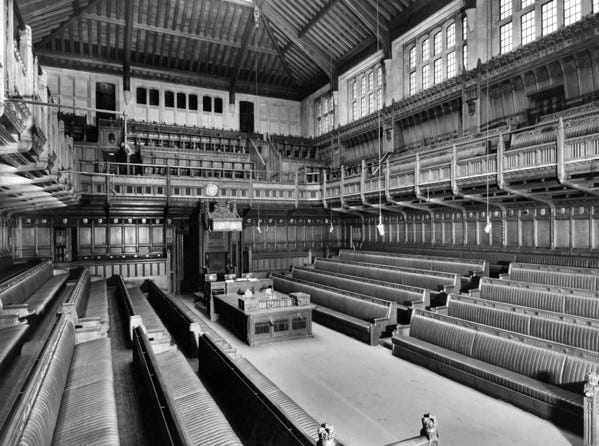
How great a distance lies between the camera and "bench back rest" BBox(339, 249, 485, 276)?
1094 cm

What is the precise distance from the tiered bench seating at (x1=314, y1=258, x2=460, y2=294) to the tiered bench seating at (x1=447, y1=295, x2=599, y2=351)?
155 centimetres

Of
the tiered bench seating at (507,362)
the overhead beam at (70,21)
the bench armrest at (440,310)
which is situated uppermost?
the overhead beam at (70,21)

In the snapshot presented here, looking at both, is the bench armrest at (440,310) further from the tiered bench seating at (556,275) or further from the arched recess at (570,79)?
the arched recess at (570,79)

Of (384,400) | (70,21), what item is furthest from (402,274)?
(70,21)

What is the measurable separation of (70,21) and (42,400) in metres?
19.7

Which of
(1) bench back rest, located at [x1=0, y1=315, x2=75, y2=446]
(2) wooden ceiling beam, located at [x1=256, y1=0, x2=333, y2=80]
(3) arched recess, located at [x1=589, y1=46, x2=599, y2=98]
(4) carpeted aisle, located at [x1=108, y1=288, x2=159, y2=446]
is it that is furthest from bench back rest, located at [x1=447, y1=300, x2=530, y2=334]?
(2) wooden ceiling beam, located at [x1=256, y1=0, x2=333, y2=80]

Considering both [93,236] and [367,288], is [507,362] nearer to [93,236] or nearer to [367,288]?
[367,288]

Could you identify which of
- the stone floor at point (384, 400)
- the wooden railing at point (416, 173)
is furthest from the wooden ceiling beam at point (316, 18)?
the stone floor at point (384, 400)

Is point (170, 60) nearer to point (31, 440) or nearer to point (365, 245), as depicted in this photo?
point (365, 245)

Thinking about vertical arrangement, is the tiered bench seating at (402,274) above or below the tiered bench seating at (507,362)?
above

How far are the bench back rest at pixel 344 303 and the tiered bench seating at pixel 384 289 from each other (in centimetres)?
64

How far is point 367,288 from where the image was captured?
1102 centimetres

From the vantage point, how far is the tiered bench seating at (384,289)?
30.4 ft

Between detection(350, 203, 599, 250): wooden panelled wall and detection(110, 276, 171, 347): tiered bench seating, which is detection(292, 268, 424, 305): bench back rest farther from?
detection(110, 276, 171, 347): tiered bench seating
